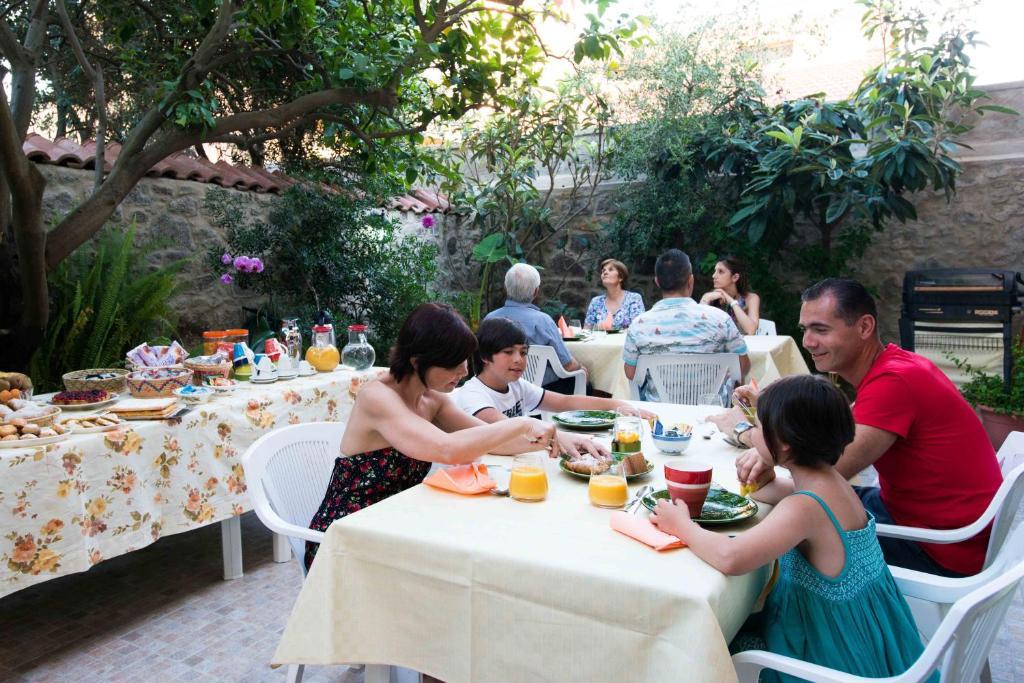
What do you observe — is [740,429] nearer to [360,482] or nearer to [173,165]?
[360,482]

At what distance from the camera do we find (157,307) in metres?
4.26

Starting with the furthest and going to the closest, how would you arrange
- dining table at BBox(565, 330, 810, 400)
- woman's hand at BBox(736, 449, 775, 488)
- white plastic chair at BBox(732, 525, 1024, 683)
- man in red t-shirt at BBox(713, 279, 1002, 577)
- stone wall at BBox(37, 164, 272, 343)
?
stone wall at BBox(37, 164, 272, 343) < dining table at BBox(565, 330, 810, 400) < man in red t-shirt at BBox(713, 279, 1002, 577) < woman's hand at BBox(736, 449, 775, 488) < white plastic chair at BBox(732, 525, 1024, 683)

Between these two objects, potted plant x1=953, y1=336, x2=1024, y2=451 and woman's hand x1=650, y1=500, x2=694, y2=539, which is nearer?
woman's hand x1=650, y1=500, x2=694, y2=539

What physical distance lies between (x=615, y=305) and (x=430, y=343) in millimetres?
4087

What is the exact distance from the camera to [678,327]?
3.65 meters

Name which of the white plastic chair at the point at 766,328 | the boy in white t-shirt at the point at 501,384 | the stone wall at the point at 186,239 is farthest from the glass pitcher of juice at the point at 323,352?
the white plastic chair at the point at 766,328

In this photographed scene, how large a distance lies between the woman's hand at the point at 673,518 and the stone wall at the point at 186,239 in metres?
4.23

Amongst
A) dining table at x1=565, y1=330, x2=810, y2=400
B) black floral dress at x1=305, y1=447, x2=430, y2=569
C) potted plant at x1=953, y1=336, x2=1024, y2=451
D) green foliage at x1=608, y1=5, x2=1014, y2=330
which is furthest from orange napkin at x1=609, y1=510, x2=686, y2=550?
green foliage at x1=608, y1=5, x2=1014, y2=330

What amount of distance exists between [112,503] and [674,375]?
2706 mm

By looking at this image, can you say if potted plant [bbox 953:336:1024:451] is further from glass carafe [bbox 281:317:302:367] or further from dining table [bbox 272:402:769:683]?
glass carafe [bbox 281:317:302:367]

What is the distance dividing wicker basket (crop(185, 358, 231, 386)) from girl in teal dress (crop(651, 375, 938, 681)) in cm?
245

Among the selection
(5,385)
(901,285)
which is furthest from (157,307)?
(901,285)

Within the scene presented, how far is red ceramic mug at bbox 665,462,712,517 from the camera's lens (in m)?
1.50

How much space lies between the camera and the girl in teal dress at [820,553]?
1.39 meters
